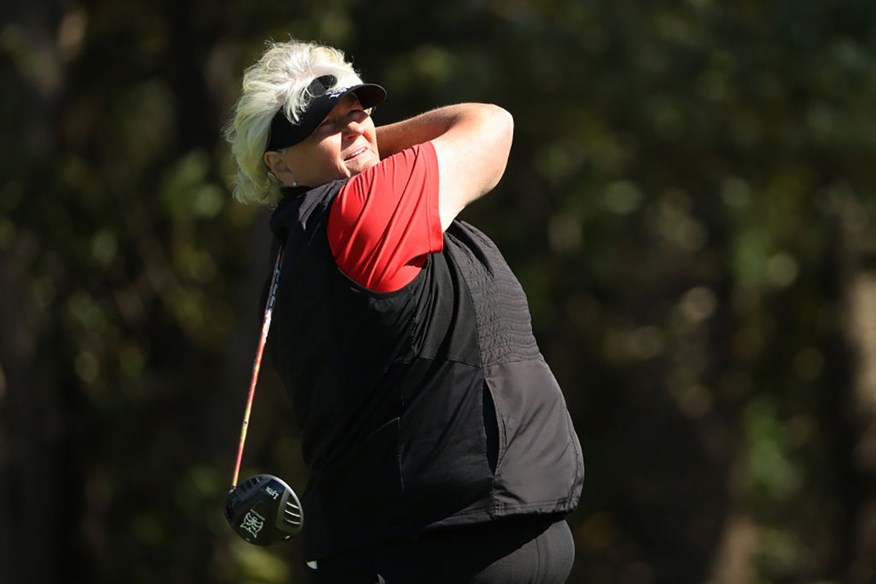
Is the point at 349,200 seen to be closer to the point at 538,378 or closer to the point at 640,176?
the point at 538,378

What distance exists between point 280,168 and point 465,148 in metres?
0.40

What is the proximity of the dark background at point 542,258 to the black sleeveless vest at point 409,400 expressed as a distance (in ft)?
19.9

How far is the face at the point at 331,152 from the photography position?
Result: 10.2 feet

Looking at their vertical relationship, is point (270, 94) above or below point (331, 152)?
above

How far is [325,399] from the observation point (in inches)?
118

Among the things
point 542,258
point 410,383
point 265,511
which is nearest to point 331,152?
point 410,383

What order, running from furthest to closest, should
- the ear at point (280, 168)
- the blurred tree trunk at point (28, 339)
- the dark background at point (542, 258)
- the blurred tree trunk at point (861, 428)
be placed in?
the blurred tree trunk at point (861, 428) < the blurred tree trunk at point (28, 339) < the dark background at point (542, 258) < the ear at point (280, 168)

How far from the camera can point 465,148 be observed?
3094 millimetres

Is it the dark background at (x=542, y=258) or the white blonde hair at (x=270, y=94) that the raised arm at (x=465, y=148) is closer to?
the white blonde hair at (x=270, y=94)

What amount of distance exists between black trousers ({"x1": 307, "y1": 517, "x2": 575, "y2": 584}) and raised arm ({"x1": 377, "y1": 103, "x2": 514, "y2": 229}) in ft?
2.01

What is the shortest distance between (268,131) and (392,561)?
0.92 metres

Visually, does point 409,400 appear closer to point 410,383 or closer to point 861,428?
point 410,383

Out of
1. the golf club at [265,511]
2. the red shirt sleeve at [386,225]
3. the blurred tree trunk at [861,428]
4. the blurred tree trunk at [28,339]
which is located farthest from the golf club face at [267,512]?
the blurred tree trunk at [861,428]

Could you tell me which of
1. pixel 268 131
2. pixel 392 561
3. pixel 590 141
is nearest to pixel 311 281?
pixel 268 131
